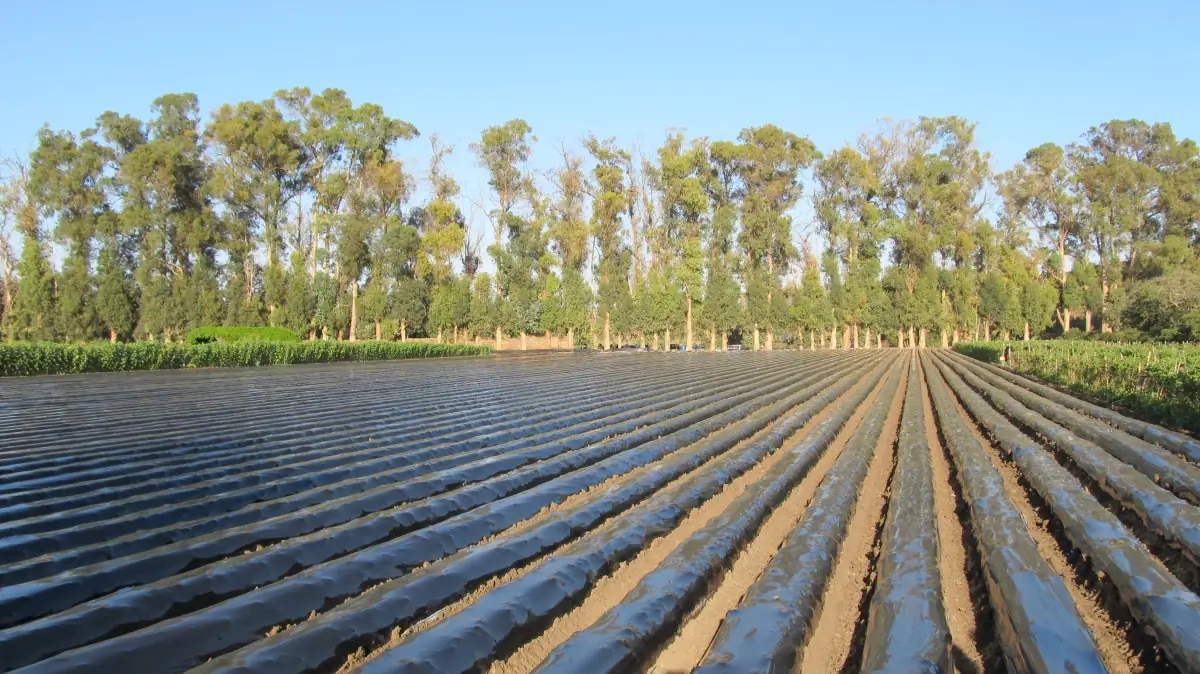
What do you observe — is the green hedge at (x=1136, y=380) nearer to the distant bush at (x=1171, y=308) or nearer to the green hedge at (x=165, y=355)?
the distant bush at (x=1171, y=308)

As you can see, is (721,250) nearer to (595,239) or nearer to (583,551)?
(595,239)

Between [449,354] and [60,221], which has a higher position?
[60,221]

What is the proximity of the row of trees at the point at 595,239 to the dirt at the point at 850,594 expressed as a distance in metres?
38.6

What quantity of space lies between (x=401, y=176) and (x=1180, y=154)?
5710 cm

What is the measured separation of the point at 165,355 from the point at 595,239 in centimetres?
3306

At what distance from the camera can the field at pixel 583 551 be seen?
2688 mm

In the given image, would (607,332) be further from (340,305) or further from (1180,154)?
(1180,154)

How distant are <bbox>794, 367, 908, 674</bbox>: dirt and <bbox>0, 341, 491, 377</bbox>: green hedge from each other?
22900mm

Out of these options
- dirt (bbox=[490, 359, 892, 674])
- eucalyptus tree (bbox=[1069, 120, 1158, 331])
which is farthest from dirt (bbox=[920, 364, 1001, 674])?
eucalyptus tree (bbox=[1069, 120, 1158, 331])

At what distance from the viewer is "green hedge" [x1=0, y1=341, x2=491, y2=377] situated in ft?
65.0

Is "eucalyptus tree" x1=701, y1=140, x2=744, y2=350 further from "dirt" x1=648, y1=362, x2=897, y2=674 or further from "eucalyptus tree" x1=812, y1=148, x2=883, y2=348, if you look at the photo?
"dirt" x1=648, y1=362, x2=897, y2=674

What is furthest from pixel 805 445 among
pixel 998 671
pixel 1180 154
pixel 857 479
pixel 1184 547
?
pixel 1180 154

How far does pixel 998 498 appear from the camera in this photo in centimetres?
504

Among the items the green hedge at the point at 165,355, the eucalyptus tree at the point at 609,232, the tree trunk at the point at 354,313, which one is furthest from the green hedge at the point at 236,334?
the eucalyptus tree at the point at 609,232
